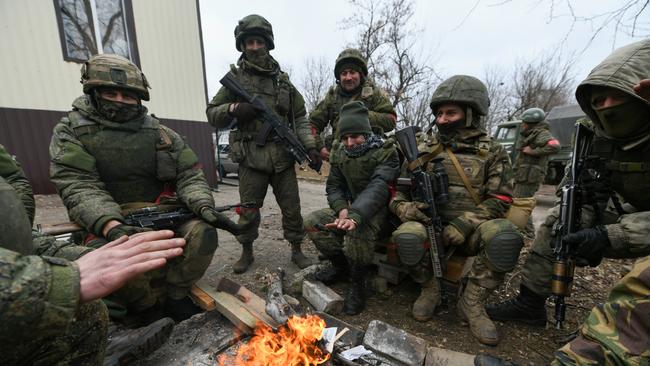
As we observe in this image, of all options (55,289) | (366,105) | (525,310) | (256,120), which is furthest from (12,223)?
(525,310)

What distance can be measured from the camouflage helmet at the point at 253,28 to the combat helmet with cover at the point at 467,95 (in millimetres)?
1949

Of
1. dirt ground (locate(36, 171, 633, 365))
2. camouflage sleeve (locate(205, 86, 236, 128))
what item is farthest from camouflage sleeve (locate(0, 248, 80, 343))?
camouflage sleeve (locate(205, 86, 236, 128))

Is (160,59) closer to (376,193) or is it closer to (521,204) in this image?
(376,193)

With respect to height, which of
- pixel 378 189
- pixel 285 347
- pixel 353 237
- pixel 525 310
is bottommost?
pixel 525 310

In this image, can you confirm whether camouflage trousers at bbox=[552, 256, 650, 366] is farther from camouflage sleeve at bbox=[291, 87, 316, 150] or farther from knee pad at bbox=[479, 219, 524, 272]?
camouflage sleeve at bbox=[291, 87, 316, 150]

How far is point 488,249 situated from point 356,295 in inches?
44.9

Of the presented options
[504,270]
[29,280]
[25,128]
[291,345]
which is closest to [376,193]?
[504,270]

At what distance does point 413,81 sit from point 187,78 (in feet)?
43.6

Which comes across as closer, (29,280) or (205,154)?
(29,280)

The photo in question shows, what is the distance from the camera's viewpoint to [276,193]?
3506 millimetres

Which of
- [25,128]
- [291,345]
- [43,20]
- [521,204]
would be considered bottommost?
[291,345]

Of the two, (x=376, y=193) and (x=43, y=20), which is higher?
(x=43, y=20)

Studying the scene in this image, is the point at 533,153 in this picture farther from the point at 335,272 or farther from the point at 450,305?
the point at 335,272

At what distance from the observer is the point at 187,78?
25.7 feet
